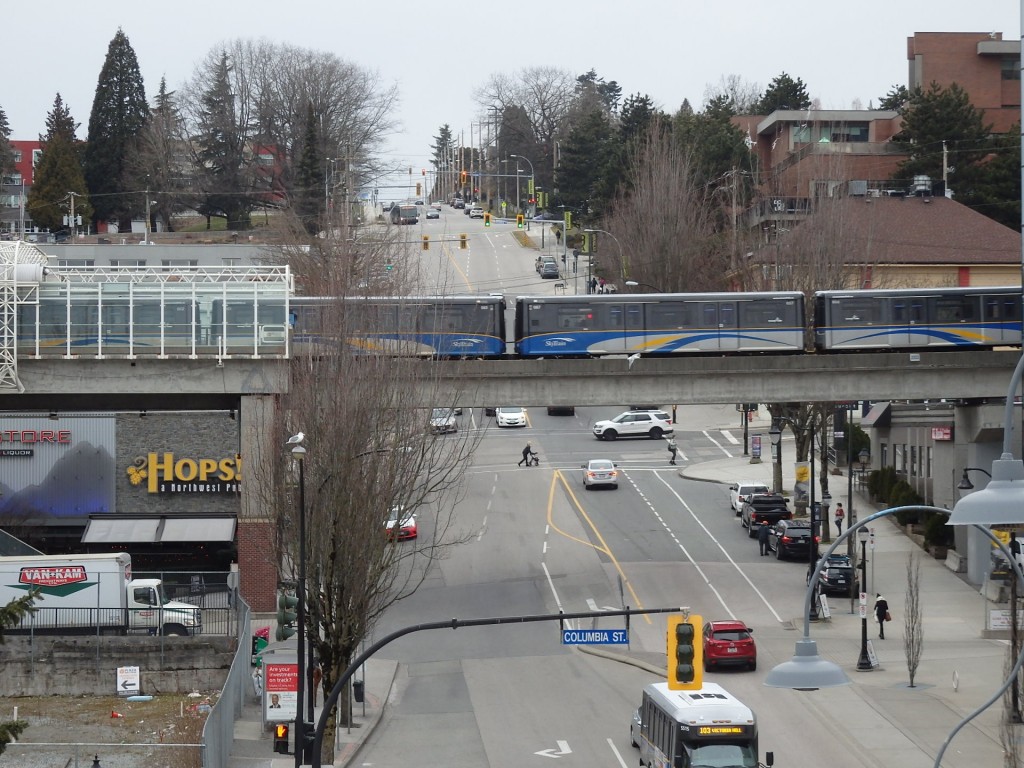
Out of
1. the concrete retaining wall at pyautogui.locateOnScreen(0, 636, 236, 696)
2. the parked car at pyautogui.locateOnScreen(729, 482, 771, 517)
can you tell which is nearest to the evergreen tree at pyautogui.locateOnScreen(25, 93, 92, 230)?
the parked car at pyautogui.locateOnScreen(729, 482, 771, 517)

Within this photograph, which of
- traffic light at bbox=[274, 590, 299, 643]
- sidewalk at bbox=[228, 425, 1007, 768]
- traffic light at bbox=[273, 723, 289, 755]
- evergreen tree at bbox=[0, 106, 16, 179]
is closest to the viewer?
traffic light at bbox=[273, 723, 289, 755]

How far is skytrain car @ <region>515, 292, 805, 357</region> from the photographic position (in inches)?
1745

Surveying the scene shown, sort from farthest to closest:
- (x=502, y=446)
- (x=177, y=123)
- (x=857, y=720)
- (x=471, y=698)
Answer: (x=177, y=123) < (x=502, y=446) < (x=471, y=698) < (x=857, y=720)

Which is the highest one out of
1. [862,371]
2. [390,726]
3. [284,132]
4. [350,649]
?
→ [284,132]

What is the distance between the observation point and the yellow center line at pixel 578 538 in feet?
140

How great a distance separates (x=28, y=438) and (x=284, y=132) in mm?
78873

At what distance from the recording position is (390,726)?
101ft

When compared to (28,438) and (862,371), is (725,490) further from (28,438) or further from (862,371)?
(28,438)

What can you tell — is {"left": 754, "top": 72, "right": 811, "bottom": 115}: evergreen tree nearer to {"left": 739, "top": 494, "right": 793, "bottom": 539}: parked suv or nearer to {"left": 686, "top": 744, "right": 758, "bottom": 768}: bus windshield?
{"left": 739, "top": 494, "right": 793, "bottom": 539}: parked suv

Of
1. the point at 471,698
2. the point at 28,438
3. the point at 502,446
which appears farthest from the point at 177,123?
the point at 471,698

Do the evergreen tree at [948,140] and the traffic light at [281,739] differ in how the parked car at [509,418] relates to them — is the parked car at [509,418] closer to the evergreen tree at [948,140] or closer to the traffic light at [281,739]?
the evergreen tree at [948,140]

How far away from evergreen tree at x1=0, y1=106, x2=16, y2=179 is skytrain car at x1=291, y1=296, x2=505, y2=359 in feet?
305

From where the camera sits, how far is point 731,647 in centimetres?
3384

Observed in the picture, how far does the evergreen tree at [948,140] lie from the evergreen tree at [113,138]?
2447 inches
